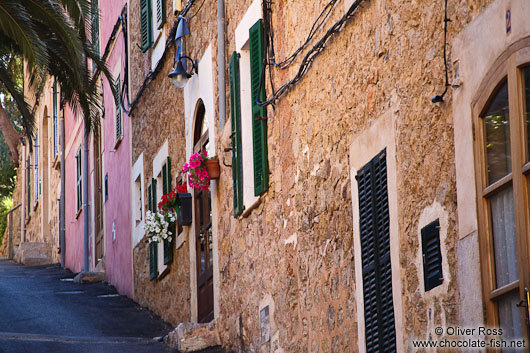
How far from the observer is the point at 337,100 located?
7801 mm

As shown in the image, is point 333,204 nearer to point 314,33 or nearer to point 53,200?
point 314,33

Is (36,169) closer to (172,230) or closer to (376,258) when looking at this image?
(172,230)

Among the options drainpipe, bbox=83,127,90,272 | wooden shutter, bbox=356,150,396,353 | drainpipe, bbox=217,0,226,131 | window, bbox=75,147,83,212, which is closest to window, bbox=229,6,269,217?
drainpipe, bbox=217,0,226,131

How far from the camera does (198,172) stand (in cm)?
1160

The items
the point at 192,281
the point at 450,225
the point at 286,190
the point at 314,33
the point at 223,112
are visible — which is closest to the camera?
the point at 450,225

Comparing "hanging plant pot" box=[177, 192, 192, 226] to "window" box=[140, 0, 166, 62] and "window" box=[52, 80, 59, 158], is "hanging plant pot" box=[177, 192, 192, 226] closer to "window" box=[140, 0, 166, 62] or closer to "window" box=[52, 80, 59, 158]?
"window" box=[140, 0, 166, 62]

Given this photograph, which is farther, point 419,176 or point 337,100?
point 337,100

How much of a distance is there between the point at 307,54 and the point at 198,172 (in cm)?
345

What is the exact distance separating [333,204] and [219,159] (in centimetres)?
402

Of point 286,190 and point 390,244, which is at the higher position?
point 286,190

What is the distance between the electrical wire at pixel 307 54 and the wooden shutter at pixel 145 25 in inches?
244

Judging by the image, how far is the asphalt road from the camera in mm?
11922

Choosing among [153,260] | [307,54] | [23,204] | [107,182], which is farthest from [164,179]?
[23,204]

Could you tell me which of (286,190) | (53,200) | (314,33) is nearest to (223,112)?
(286,190)
